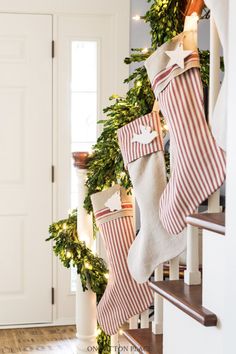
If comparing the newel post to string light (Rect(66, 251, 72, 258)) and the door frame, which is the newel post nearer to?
string light (Rect(66, 251, 72, 258))

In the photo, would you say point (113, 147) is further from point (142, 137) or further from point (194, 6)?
point (194, 6)

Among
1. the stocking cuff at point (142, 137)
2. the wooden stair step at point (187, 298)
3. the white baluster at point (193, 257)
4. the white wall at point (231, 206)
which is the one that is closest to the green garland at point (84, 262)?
the stocking cuff at point (142, 137)

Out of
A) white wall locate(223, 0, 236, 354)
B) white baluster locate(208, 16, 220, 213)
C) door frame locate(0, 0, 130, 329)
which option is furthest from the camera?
door frame locate(0, 0, 130, 329)

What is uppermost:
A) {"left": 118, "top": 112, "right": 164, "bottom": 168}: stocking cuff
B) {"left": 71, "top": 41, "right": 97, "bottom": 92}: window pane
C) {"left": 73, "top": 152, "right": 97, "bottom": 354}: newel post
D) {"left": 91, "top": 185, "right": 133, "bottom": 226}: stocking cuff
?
{"left": 71, "top": 41, "right": 97, "bottom": 92}: window pane

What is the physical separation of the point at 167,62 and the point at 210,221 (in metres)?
0.69

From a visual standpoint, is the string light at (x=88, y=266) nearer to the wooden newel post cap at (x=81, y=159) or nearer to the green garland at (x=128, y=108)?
the green garland at (x=128, y=108)

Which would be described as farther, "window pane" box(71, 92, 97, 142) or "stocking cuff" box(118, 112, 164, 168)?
"window pane" box(71, 92, 97, 142)

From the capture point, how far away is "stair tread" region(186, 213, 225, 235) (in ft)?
5.35

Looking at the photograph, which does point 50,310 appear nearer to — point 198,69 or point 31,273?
point 31,273

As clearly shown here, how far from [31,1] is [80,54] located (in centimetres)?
50

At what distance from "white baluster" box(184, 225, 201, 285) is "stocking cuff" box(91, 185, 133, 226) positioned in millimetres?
703

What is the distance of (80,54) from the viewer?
193 inches

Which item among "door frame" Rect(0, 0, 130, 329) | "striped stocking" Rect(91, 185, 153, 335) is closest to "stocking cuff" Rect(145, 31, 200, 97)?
"striped stocking" Rect(91, 185, 153, 335)

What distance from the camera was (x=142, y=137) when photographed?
2420 mm
